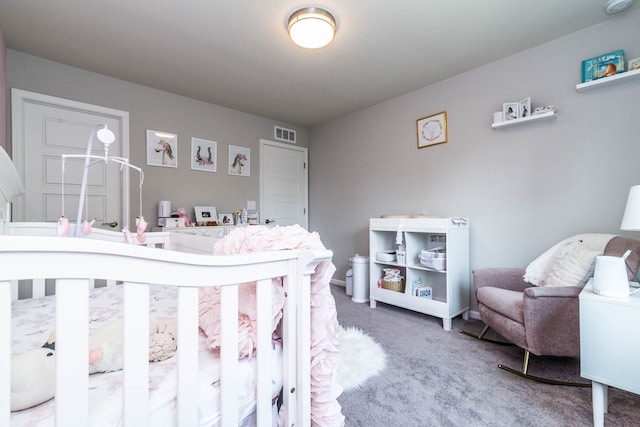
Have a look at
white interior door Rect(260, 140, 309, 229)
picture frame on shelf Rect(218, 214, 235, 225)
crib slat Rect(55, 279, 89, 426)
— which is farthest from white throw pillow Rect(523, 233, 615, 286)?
picture frame on shelf Rect(218, 214, 235, 225)

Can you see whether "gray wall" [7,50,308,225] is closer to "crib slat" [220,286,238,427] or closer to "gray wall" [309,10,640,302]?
"gray wall" [309,10,640,302]

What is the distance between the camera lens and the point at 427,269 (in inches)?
101

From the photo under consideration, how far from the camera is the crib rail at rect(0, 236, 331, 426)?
0.46 m

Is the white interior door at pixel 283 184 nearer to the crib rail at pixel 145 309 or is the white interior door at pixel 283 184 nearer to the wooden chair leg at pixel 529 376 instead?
the wooden chair leg at pixel 529 376

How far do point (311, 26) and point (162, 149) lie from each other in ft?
6.94

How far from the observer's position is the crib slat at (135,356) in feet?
1.79

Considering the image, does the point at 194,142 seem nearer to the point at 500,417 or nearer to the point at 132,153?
the point at 132,153

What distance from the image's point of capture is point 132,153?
2.84m

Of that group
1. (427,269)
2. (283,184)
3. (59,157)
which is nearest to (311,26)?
(427,269)

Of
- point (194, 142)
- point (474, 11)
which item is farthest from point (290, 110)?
point (474, 11)

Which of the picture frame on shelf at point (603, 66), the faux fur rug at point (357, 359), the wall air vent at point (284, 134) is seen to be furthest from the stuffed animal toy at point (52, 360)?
the wall air vent at point (284, 134)

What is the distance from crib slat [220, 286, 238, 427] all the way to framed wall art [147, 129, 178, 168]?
2865 mm

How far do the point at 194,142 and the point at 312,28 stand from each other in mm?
2032

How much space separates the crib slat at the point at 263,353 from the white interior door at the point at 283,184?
3195mm
